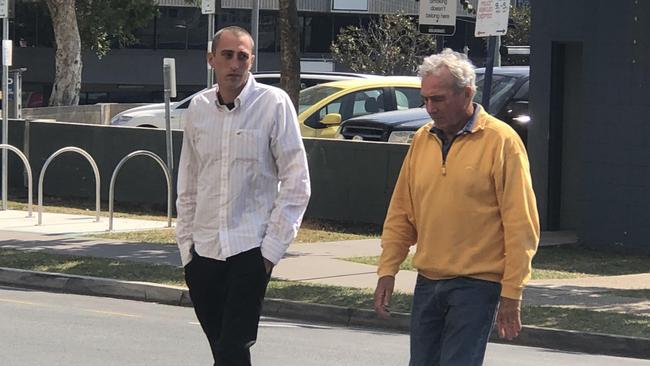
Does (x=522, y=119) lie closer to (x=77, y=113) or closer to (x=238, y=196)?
(x=238, y=196)

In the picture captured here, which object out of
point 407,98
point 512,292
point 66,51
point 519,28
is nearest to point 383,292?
point 512,292

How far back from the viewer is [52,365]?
7695 mm

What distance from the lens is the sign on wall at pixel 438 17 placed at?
1270cm

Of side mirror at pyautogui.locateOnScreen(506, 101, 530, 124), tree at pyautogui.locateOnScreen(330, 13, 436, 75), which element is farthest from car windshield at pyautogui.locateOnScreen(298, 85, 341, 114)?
tree at pyautogui.locateOnScreen(330, 13, 436, 75)

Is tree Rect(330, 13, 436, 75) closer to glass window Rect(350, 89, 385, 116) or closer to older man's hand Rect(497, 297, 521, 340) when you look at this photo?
glass window Rect(350, 89, 385, 116)

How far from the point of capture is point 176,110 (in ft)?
72.2

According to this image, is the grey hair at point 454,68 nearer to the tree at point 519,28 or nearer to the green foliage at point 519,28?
the tree at point 519,28

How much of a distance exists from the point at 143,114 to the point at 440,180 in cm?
1845

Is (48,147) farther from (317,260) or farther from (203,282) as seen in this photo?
(203,282)

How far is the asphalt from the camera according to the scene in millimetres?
9219

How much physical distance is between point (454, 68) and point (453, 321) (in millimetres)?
1032

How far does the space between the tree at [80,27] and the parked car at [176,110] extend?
673cm

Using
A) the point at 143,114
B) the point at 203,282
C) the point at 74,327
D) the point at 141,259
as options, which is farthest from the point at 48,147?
the point at 203,282

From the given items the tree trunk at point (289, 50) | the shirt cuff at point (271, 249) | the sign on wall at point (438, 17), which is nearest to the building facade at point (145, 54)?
the tree trunk at point (289, 50)
